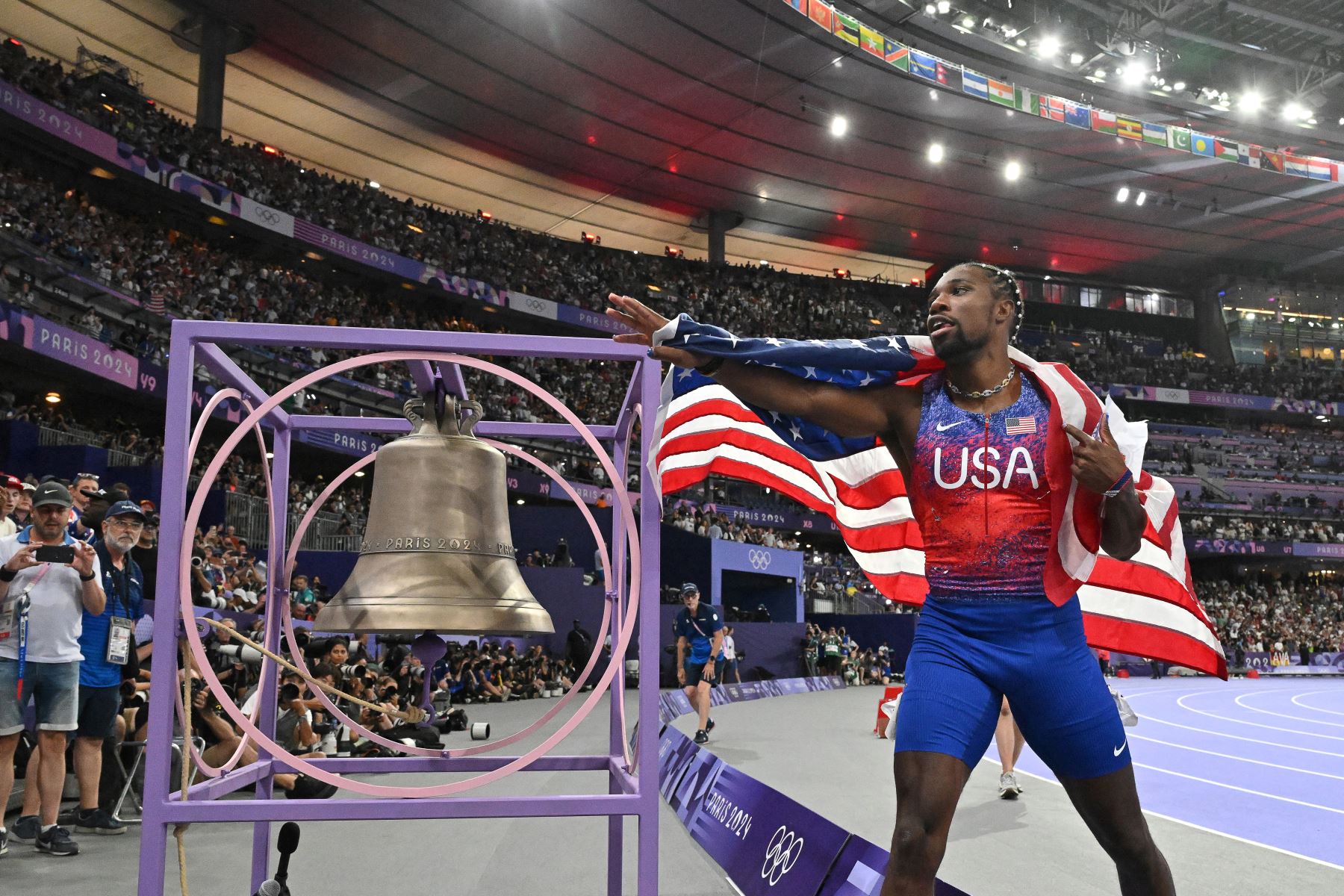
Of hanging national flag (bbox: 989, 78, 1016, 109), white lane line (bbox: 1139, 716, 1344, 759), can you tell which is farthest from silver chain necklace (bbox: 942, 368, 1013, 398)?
hanging national flag (bbox: 989, 78, 1016, 109)

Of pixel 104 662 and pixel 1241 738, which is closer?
pixel 104 662

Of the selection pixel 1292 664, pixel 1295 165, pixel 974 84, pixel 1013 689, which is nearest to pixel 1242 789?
pixel 1013 689

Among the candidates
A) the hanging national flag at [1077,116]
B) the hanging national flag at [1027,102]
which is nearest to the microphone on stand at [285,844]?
the hanging national flag at [1027,102]

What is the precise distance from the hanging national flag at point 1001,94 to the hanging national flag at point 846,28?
5400 millimetres

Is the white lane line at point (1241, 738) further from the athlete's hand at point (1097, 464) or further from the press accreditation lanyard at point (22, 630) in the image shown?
the press accreditation lanyard at point (22, 630)

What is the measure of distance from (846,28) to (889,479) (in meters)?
25.9

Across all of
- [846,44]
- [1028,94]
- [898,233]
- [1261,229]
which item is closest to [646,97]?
[846,44]

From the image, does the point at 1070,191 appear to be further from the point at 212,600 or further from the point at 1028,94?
the point at 212,600

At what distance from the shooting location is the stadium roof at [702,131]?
88.8ft

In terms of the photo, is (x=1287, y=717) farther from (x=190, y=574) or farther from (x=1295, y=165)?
(x=1295, y=165)

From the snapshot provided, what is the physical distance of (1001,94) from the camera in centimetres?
3130

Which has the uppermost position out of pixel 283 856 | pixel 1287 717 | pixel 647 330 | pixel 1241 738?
pixel 647 330

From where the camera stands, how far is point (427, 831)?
6.62 meters

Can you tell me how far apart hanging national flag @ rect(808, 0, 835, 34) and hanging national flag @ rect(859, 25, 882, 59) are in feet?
3.76
